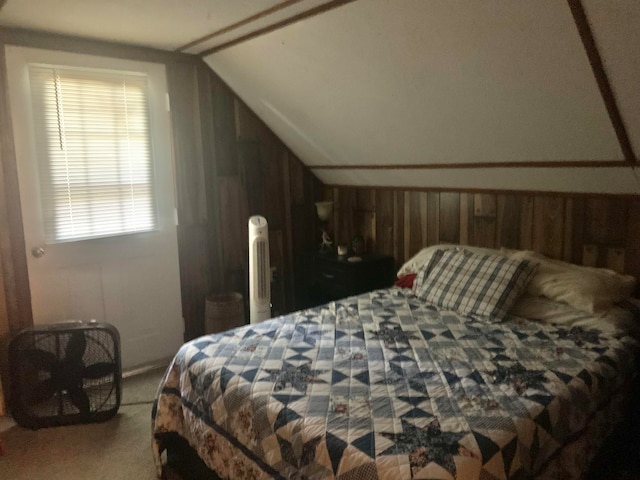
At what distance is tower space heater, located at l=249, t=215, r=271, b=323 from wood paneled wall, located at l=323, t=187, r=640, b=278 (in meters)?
1.07

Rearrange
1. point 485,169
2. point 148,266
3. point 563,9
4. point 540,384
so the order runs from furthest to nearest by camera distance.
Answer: point 148,266 → point 485,169 → point 540,384 → point 563,9

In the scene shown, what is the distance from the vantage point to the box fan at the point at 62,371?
8.80ft

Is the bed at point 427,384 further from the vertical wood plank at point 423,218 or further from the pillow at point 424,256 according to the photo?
the vertical wood plank at point 423,218

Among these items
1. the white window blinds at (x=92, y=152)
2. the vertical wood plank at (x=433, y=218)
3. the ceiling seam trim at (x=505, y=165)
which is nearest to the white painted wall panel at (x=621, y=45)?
the ceiling seam trim at (x=505, y=165)

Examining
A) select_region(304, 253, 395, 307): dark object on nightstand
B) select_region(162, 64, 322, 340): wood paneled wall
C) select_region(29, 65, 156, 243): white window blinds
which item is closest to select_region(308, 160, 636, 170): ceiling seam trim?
select_region(162, 64, 322, 340): wood paneled wall

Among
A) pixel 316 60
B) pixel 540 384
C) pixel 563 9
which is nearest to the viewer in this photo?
pixel 563 9

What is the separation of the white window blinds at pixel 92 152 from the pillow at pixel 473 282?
6.37 ft

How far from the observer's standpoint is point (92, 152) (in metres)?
3.10

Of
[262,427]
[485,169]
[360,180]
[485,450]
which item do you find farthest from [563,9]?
[360,180]

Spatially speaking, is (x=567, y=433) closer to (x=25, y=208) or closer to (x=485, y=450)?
(x=485, y=450)

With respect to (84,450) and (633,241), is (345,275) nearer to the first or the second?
(633,241)

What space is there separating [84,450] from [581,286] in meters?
2.65

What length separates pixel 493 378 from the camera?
191cm

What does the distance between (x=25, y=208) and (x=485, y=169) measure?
274cm
